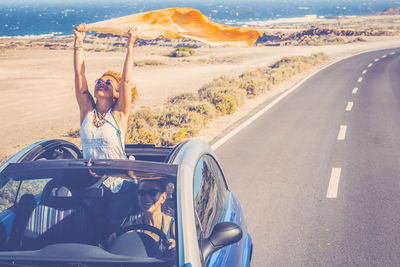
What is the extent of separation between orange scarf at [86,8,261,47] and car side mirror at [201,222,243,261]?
2.13 metres

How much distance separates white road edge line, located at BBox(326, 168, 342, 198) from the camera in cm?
730

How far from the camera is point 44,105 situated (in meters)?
21.2

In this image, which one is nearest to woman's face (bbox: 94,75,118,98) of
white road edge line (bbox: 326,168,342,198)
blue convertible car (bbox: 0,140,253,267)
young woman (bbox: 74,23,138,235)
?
young woman (bbox: 74,23,138,235)

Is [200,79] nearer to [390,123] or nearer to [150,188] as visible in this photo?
[390,123]

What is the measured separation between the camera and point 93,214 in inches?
122

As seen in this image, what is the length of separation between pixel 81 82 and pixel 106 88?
414 mm

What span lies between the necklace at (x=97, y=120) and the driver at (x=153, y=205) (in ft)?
3.70

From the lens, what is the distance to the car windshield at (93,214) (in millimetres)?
2785

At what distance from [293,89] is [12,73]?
21229mm

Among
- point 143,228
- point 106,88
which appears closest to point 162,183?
point 143,228

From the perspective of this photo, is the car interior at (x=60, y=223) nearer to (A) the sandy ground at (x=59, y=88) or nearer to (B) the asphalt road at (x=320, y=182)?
(B) the asphalt road at (x=320, y=182)

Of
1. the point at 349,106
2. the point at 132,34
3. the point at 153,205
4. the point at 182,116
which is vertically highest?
the point at 132,34

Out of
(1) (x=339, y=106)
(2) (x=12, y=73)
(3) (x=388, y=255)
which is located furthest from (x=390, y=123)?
(2) (x=12, y=73)

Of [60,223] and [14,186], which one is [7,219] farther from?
[60,223]
